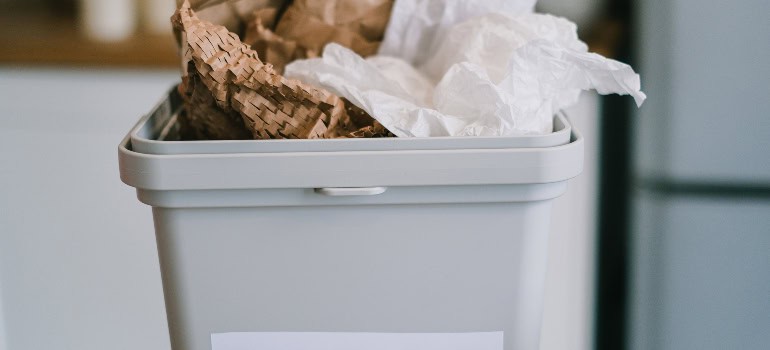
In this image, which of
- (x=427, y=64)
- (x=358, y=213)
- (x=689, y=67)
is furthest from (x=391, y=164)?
(x=689, y=67)

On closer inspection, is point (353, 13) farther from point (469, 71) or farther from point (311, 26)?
point (469, 71)

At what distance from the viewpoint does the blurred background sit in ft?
2.55

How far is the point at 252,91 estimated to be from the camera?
426mm

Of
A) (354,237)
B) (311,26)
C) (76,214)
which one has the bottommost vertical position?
(76,214)

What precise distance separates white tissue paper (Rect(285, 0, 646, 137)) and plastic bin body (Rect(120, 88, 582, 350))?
3 cm

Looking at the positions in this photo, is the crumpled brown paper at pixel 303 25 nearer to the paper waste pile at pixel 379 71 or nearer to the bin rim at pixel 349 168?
the paper waste pile at pixel 379 71

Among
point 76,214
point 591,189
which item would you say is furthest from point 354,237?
point 76,214

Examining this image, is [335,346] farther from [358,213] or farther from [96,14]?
[96,14]

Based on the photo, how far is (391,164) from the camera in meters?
0.41

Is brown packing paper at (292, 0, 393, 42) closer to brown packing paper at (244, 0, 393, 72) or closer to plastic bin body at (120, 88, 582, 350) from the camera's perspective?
brown packing paper at (244, 0, 393, 72)

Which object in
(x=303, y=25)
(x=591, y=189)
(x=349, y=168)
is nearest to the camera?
(x=349, y=168)

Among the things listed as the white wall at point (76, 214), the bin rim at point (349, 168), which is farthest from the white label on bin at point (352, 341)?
the white wall at point (76, 214)

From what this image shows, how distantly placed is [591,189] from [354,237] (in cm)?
61

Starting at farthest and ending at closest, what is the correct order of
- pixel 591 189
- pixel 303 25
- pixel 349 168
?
pixel 591 189 → pixel 303 25 → pixel 349 168
